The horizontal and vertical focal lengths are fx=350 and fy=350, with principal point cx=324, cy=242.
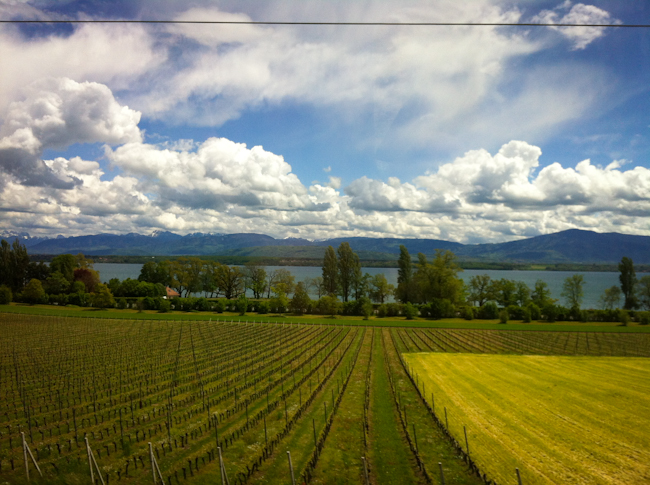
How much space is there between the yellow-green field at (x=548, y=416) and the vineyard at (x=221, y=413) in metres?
0.92

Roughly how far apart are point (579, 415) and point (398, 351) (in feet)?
62.2

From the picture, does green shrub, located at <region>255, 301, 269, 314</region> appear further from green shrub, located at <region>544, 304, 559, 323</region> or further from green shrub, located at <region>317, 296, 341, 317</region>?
green shrub, located at <region>544, 304, 559, 323</region>

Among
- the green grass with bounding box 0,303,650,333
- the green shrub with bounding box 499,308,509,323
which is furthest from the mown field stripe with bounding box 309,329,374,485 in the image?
the green shrub with bounding box 499,308,509,323

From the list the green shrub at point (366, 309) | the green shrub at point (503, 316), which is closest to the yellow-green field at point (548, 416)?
the green shrub at point (503, 316)

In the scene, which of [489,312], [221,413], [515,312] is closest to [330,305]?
[489,312]

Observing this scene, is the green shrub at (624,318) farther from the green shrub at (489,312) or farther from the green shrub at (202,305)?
the green shrub at (202,305)

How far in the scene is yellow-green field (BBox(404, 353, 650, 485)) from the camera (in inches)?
501

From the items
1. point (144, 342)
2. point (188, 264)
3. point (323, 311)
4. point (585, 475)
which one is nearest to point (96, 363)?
point (144, 342)

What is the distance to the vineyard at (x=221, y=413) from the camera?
1188 cm

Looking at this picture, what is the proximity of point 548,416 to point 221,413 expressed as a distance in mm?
16094

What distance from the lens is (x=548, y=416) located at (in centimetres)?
1731

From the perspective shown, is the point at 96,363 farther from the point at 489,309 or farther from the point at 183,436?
the point at 489,309

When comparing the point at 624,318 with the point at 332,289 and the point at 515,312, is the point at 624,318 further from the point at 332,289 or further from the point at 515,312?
the point at 332,289

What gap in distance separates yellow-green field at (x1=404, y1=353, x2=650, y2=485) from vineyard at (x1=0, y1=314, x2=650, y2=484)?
92cm
